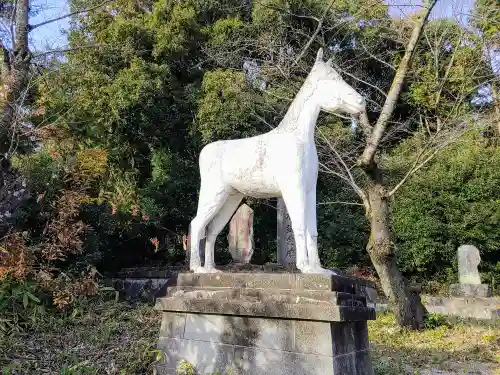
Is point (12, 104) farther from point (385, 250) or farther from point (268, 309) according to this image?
point (385, 250)

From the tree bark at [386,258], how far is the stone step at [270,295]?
4376mm

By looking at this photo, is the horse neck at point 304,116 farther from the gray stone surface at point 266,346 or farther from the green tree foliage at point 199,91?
the green tree foliage at point 199,91

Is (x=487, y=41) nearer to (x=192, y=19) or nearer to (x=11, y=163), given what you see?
(x=192, y=19)

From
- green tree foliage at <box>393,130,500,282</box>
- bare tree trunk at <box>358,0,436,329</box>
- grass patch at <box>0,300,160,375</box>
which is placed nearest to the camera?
grass patch at <box>0,300,160,375</box>

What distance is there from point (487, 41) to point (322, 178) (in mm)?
4960

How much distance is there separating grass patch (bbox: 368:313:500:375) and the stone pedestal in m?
1.96

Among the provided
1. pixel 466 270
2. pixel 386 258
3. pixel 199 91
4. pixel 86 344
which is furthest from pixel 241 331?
pixel 466 270

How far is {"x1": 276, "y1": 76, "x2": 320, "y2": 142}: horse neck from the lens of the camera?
14.2ft

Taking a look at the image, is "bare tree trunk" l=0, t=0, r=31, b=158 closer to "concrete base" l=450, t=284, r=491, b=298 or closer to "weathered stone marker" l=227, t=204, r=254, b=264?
"weathered stone marker" l=227, t=204, r=254, b=264

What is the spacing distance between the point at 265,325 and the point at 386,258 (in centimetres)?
520

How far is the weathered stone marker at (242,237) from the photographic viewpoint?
743 centimetres

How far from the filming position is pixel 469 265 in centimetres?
1085

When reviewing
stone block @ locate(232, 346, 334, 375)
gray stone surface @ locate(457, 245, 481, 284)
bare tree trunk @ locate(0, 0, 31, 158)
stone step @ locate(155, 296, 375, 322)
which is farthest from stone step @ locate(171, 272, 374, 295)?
gray stone surface @ locate(457, 245, 481, 284)

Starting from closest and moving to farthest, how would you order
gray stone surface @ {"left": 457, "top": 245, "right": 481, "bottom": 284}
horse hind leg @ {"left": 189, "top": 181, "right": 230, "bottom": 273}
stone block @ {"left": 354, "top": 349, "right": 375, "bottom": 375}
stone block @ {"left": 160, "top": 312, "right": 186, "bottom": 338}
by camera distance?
stone block @ {"left": 354, "top": 349, "right": 375, "bottom": 375}, stone block @ {"left": 160, "top": 312, "right": 186, "bottom": 338}, horse hind leg @ {"left": 189, "top": 181, "right": 230, "bottom": 273}, gray stone surface @ {"left": 457, "top": 245, "right": 481, "bottom": 284}
